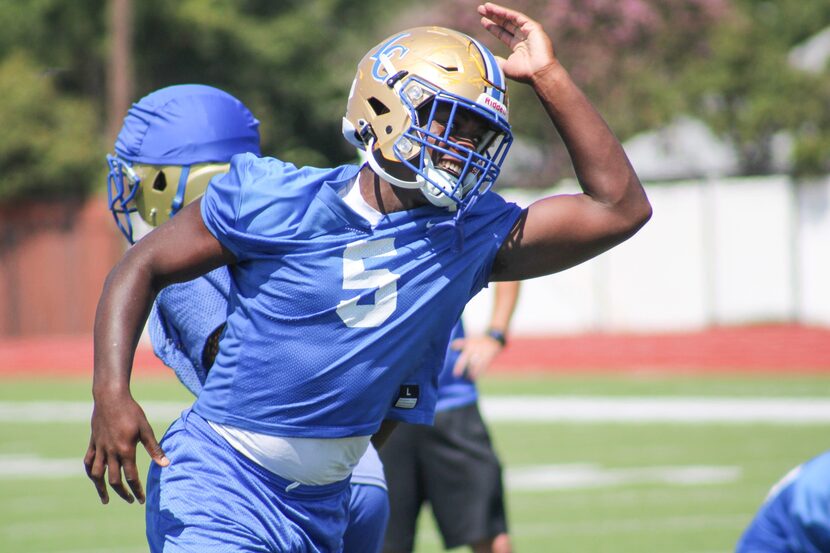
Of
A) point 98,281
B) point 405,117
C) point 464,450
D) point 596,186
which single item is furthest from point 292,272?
point 98,281

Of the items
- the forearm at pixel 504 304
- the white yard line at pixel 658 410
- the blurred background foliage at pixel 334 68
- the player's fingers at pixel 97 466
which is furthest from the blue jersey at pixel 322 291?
the blurred background foliage at pixel 334 68

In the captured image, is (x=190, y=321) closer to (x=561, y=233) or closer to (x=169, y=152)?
(x=169, y=152)

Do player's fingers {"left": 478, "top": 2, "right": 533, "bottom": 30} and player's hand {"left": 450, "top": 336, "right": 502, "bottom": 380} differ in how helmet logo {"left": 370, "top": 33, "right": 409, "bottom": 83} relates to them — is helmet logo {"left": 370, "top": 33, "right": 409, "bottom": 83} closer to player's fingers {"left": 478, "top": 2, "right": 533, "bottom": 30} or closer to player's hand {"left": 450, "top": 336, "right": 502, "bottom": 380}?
player's fingers {"left": 478, "top": 2, "right": 533, "bottom": 30}

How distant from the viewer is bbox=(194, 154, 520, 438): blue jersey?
2984 mm

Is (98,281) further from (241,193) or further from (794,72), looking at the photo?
(241,193)

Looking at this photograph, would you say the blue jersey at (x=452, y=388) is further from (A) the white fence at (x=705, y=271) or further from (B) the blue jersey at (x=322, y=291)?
(A) the white fence at (x=705, y=271)

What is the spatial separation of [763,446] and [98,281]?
1626cm

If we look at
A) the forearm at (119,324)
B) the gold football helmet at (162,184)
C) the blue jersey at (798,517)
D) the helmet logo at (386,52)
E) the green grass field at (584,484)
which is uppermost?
the helmet logo at (386,52)

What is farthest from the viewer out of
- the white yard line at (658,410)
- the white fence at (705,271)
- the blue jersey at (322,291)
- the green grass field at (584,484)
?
the white fence at (705,271)

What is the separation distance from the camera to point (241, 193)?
9.77 feet

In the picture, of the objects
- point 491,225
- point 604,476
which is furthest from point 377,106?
point 604,476

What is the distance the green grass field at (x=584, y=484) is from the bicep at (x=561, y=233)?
165 inches

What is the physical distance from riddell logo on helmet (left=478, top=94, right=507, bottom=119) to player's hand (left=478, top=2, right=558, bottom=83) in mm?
132

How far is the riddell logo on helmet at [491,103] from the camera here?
2953 millimetres
